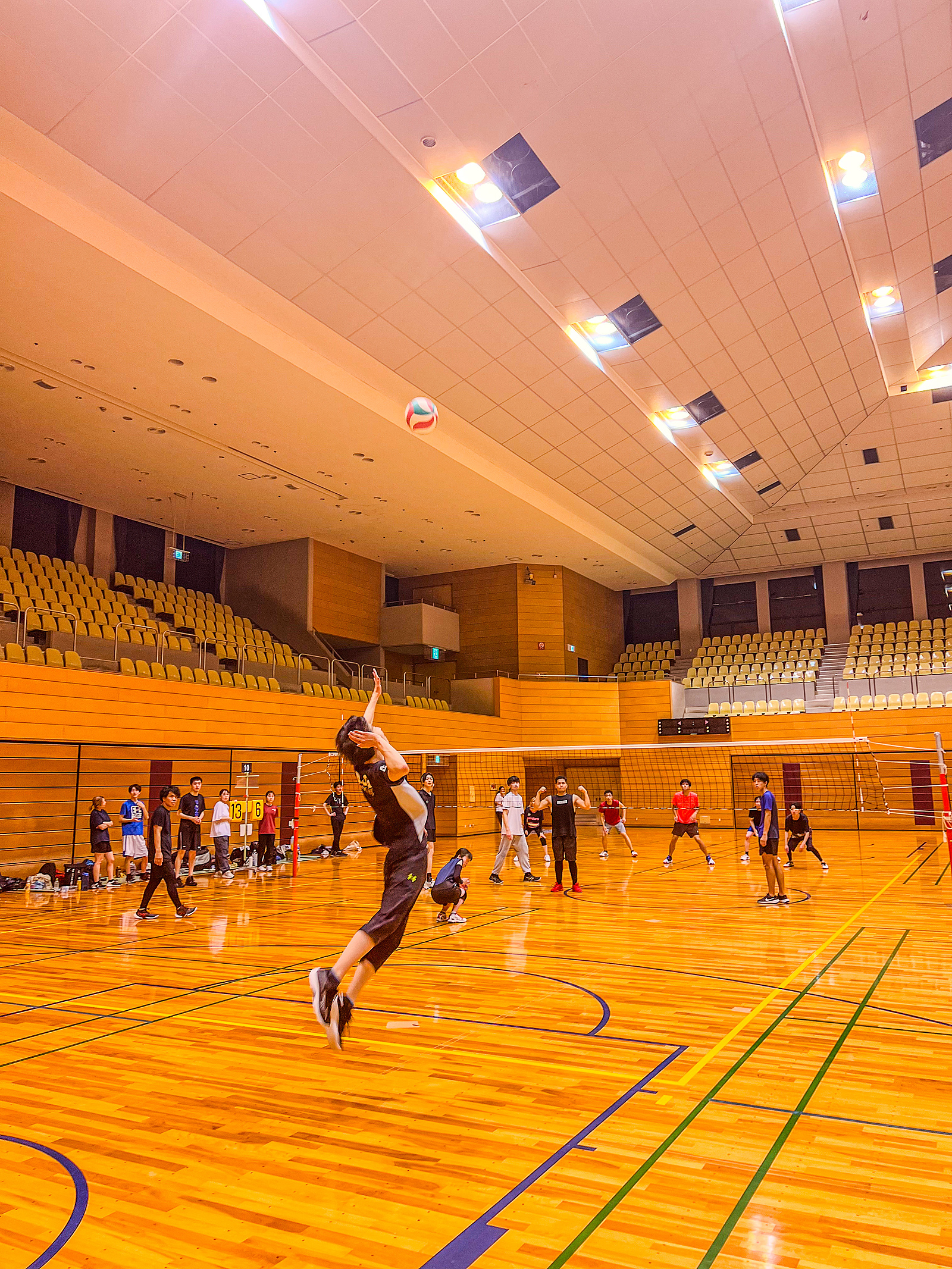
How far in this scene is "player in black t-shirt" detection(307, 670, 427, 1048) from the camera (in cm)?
478

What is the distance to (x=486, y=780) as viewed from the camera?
84.6ft

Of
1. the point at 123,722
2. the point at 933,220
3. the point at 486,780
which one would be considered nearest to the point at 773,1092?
the point at 123,722

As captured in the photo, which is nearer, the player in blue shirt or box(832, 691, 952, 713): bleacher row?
the player in blue shirt

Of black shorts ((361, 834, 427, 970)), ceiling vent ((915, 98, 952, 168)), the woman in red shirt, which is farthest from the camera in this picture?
the woman in red shirt

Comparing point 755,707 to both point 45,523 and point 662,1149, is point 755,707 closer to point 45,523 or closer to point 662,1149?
point 45,523

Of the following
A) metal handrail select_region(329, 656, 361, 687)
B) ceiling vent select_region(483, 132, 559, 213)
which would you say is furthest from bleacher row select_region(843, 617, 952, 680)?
ceiling vent select_region(483, 132, 559, 213)

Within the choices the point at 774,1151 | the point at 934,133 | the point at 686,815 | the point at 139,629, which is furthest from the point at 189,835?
the point at 934,133

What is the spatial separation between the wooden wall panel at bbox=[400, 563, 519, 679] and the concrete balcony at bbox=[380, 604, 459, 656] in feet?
2.78

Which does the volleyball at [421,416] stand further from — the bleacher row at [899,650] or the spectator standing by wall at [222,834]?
the bleacher row at [899,650]

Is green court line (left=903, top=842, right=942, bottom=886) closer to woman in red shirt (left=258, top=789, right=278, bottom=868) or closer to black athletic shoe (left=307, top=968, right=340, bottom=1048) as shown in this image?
woman in red shirt (left=258, top=789, right=278, bottom=868)

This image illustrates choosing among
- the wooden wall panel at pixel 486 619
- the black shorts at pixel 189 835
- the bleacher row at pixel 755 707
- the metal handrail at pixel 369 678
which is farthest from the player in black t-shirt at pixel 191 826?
the bleacher row at pixel 755 707

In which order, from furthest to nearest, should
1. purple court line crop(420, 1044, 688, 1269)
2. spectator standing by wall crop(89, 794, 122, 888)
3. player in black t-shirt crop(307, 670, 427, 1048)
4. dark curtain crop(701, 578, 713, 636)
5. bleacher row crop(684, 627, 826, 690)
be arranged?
dark curtain crop(701, 578, 713, 636), bleacher row crop(684, 627, 826, 690), spectator standing by wall crop(89, 794, 122, 888), player in black t-shirt crop(307, 670, 427, 1048), purple court line crop(420, 1044, 688, 1269)

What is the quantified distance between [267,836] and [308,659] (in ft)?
24.5

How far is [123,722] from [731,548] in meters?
22.9
